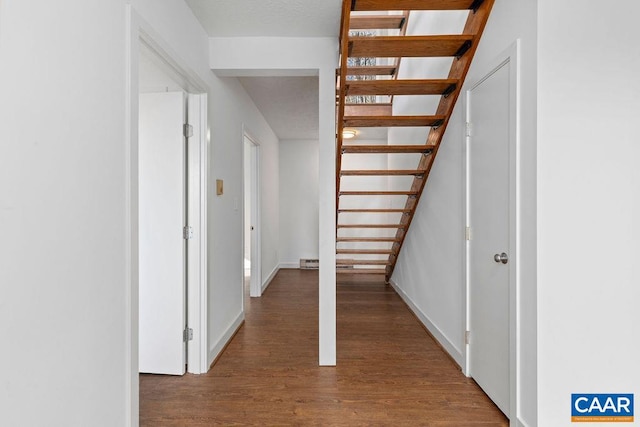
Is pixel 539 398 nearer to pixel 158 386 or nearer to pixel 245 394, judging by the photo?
pixel 245 394

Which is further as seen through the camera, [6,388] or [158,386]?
[158,386]

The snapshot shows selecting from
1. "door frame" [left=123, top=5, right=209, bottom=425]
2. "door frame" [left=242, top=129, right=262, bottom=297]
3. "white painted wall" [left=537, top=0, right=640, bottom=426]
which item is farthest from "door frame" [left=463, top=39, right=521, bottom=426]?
"door frame" [left=242, top=129, right=262, bottom=297]

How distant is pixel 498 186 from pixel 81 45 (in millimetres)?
2101

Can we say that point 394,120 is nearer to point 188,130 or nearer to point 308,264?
point 188,130

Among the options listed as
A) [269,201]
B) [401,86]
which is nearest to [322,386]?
[401,86]

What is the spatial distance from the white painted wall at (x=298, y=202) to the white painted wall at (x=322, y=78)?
148 inches

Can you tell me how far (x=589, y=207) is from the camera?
1.60 meters

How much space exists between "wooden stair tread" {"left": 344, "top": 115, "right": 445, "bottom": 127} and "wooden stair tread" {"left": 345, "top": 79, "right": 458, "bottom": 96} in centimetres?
19

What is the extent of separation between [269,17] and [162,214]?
157 cm

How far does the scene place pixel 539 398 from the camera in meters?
1.60

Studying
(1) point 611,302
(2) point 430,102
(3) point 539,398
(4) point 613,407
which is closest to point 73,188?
(3) point 539,398

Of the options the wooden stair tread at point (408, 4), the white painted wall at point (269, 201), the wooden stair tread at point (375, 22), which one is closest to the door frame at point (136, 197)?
the wooden stair tread at point (408, 4)

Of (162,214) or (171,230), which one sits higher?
(162,214)

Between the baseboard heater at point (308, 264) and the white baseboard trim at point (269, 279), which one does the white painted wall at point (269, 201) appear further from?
the baseboard heater at point (308, 264)
